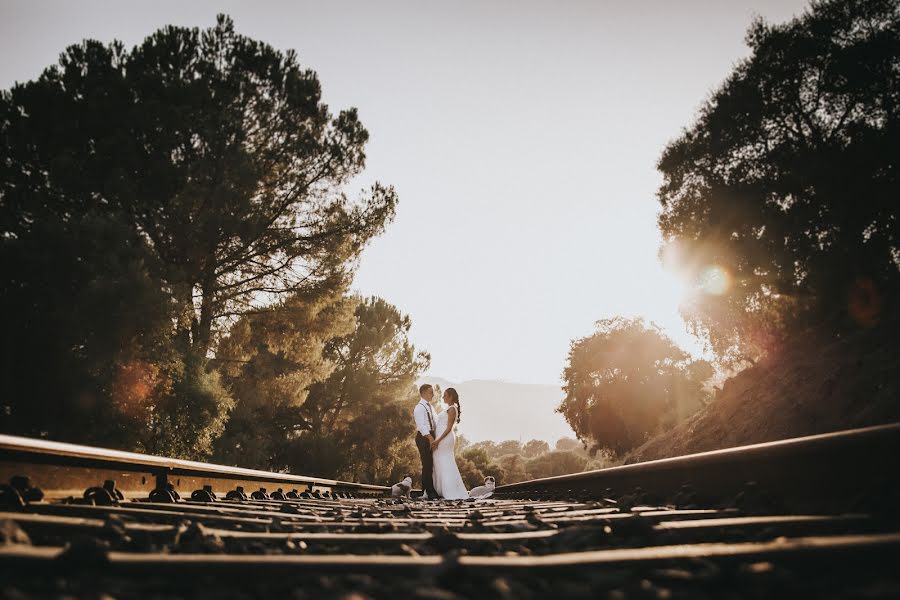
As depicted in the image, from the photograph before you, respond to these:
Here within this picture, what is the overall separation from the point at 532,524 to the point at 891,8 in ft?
71.0

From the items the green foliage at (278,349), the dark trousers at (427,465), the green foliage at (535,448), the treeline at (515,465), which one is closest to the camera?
the dark trousers at (427,465)

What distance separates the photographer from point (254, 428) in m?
25.4

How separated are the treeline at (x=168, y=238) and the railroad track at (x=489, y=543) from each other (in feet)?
41.1

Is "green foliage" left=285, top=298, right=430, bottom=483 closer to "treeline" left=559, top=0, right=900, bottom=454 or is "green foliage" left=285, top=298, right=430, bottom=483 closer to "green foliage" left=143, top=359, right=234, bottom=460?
"green foliage" left=143, top=359, right=234, bottom=460

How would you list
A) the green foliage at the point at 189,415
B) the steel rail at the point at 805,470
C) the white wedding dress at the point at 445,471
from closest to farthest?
the steel rail at the point at 805,470, the white wedding dress at the point at 445,471, the green foliage at the point at 189,415

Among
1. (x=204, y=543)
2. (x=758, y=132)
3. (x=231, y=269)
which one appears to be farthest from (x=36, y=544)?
(x=758, y=132)

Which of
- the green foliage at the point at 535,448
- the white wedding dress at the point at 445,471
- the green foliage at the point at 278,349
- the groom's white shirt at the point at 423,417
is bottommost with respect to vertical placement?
the green foliage at the point at 535,448

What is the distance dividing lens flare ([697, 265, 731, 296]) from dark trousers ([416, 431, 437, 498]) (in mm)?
13758

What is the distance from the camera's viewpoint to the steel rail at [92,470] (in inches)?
96.0

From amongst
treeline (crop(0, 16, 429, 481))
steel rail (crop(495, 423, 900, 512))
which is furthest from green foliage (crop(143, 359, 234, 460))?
steel rail (crop(495, 423, 900, 512))

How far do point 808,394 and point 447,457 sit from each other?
10333 mm

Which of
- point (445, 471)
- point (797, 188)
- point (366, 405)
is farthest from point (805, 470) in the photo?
point (366, 405)

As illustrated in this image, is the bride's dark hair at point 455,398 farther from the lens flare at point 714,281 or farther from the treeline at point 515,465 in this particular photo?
the treeline at point 515,465

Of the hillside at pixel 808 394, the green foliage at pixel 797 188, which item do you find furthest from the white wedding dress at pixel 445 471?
the green foliage at pixel 797 188
